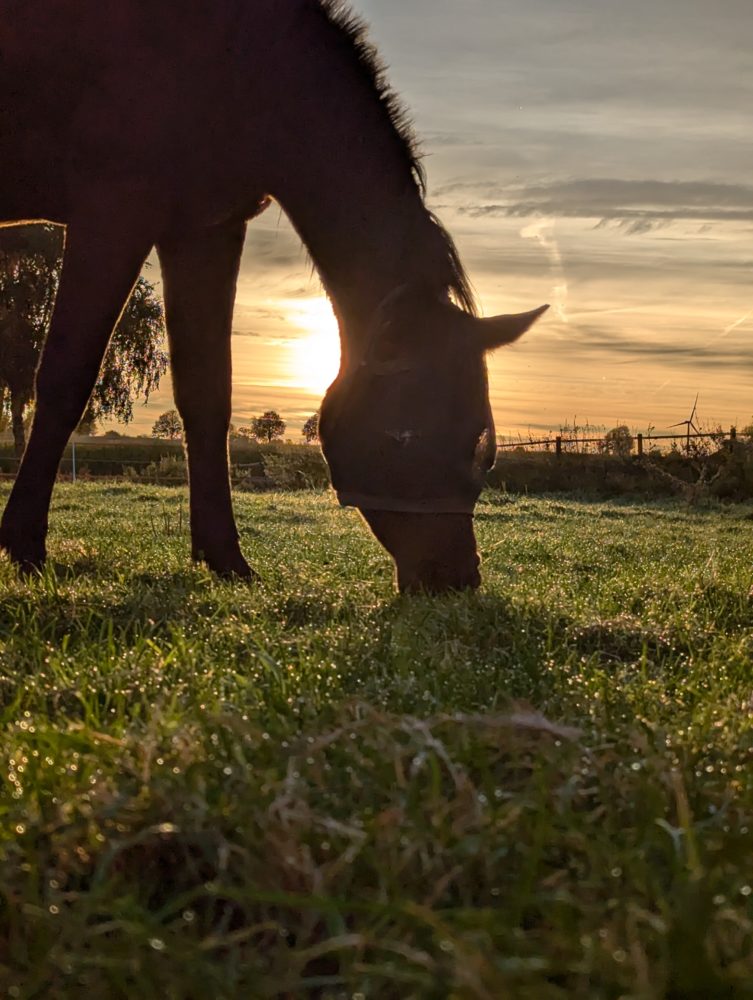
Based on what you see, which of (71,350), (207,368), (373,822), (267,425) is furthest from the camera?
(267,425)

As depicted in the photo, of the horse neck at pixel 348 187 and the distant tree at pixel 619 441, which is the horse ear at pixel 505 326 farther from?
the distant tree at pixel 619 441

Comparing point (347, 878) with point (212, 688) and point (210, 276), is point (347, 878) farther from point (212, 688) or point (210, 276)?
point (210, 276)

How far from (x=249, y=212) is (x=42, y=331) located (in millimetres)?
24478

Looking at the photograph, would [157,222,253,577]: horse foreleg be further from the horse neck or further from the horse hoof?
the horse neck

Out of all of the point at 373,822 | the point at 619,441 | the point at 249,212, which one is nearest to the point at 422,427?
the point at 249,212

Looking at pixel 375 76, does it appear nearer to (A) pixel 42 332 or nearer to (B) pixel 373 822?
(B) pixel 373 822

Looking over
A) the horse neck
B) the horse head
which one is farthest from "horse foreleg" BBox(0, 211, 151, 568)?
the horse head

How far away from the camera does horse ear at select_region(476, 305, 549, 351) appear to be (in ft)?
15.4

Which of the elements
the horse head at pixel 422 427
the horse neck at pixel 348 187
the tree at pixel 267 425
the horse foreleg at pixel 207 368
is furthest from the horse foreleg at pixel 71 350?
the tree at pixel 267 425

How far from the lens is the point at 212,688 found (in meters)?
2.56

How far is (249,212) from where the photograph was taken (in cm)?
580

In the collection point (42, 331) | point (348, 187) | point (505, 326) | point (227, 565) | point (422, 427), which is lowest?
point (227, 565)

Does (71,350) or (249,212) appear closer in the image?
(71,350)

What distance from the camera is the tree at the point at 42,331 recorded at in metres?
26.3
